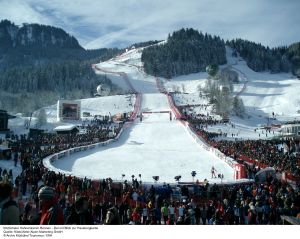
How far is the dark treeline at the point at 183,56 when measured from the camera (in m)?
101

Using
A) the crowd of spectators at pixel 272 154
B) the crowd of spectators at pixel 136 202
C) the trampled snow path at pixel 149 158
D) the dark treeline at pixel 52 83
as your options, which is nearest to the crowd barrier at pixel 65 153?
the trampled snow path at pixel 149 158

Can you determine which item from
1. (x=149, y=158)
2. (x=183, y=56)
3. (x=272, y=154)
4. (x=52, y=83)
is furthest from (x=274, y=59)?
(x=272, y=154)

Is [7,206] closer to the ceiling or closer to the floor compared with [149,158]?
closer to the ceiling

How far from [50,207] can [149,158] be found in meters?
16.8

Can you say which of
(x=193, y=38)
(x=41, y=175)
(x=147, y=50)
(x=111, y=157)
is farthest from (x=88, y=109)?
(x=193, y=38)

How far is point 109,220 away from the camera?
14.0 ft

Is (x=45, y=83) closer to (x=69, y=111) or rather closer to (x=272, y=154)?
(x=69, y=111)

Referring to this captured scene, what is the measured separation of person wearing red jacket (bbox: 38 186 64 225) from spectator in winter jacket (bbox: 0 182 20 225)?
0.80ft

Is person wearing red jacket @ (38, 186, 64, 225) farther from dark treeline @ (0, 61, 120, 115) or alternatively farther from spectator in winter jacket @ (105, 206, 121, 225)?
dark treeline @ (0, 61, 120, 115)

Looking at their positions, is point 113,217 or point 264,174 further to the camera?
point 264,174

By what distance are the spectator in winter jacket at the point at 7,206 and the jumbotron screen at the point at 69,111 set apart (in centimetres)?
4091

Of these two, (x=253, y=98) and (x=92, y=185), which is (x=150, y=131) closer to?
(x=92, y=185)

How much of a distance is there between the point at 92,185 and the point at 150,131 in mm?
22189

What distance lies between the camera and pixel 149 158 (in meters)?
20.5
